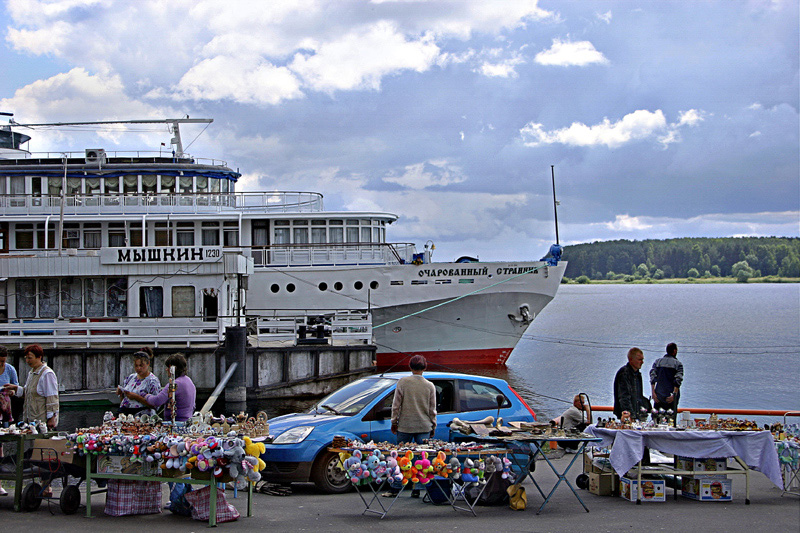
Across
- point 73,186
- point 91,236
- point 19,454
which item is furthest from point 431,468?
point 73,186

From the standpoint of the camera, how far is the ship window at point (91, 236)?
106ft

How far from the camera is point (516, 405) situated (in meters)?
11.5

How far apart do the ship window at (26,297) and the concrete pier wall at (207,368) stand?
2.57m

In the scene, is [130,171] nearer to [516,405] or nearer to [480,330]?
[480,330]

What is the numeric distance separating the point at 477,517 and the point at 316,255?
930 inches

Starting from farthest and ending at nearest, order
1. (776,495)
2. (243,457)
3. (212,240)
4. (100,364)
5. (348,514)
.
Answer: (212,240) < (100,364) < (776,495) < (348,514) < (243,457)

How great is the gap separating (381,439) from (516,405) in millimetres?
2018

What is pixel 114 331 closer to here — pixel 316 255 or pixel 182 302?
pixel 182 302

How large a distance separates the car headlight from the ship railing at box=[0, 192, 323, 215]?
2282 centimetres

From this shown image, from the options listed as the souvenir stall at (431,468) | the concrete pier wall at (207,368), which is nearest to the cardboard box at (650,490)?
the souvenir stall at (431,468)

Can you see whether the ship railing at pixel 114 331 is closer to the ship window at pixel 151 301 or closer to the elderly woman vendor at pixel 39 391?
the ship window at pixel 151 301

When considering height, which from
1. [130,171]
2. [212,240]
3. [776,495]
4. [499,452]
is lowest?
[776,495]

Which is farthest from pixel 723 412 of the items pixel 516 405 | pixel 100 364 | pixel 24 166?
pixel 24 166

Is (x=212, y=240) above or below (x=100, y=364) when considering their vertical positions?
above
